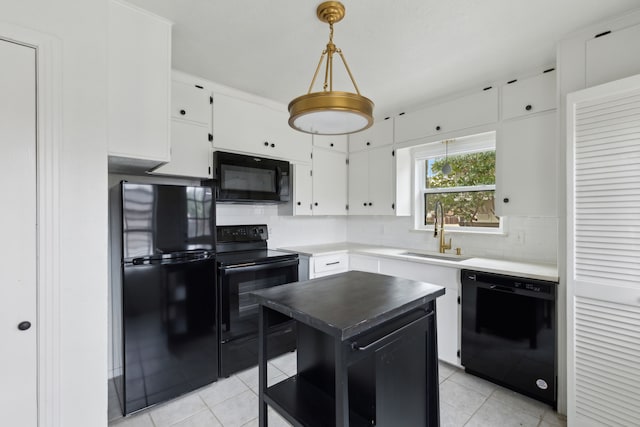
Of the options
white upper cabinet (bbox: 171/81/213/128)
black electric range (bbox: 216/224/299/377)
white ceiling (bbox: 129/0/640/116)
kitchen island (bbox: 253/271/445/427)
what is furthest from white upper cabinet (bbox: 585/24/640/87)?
white upper cabinet (bbox: 171/81/213/128)

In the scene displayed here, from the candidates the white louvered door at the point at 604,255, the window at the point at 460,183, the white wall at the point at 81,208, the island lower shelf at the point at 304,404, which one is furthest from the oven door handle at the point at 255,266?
the white louvered door at the point at 604,255

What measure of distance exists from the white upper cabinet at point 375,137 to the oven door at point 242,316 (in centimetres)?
186

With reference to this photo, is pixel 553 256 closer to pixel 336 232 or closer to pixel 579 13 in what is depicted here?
pixel 579 13

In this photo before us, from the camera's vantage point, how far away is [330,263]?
10.5ft

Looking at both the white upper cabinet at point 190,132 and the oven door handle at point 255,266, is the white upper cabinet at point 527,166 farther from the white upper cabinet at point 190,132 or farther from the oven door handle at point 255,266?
the white upper cabinet at point 190,132

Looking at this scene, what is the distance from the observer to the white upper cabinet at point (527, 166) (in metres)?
2.25

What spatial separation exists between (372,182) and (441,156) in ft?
2.76

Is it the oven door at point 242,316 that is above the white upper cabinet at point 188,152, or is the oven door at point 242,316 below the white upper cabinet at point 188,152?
below

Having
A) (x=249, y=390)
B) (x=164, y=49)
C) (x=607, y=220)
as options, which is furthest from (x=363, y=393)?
(x=164, y=49)

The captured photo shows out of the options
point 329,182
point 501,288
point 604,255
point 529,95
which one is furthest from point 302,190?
point 604,255

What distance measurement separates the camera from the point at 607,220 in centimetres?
171

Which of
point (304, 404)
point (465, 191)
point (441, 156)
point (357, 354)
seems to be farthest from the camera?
point (441, 156)

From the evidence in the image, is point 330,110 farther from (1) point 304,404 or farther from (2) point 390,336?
(1) point 304,404

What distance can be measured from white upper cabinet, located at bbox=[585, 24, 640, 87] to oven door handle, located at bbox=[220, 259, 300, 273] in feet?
8.58
